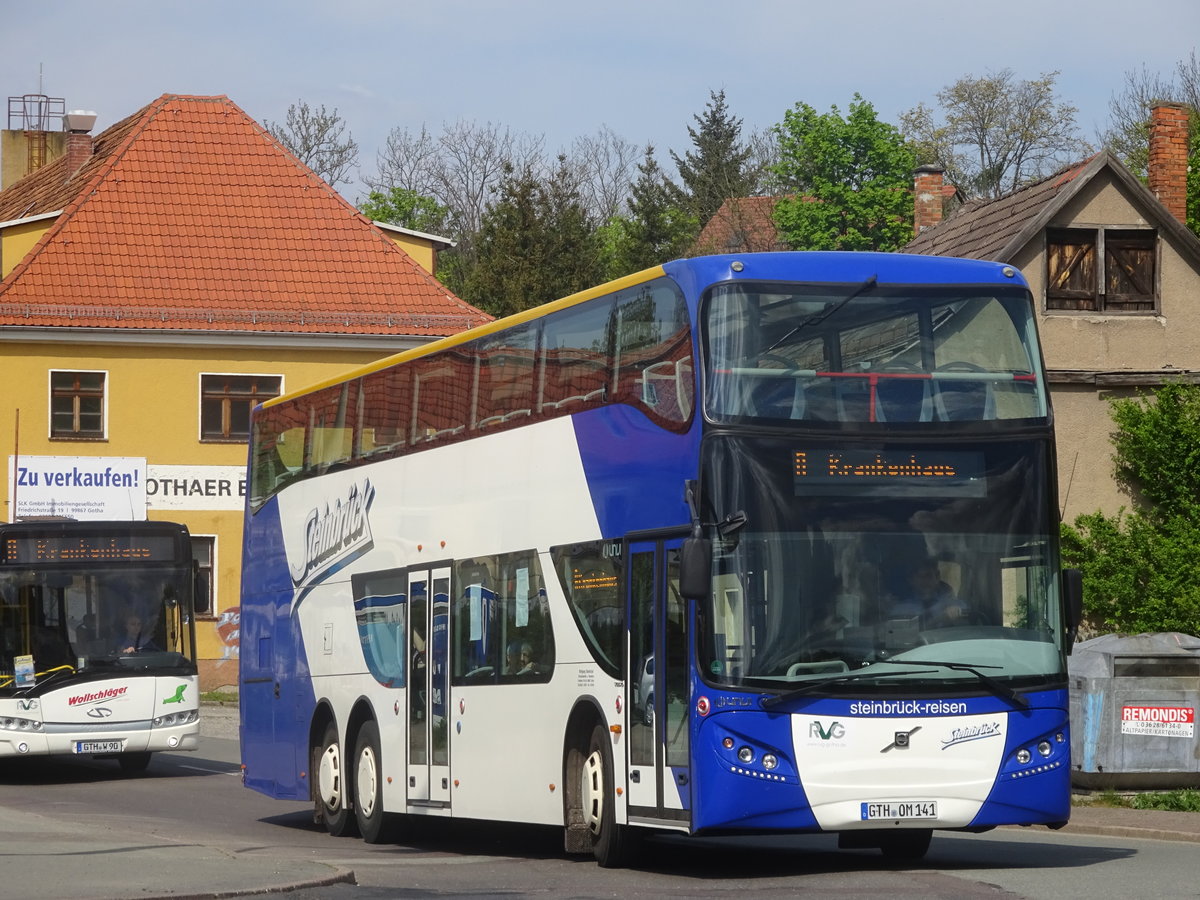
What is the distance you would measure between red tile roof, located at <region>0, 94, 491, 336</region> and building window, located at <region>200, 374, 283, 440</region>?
1.09 meters

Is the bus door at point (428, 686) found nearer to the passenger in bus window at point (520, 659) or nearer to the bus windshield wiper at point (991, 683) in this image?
the passenger in bus window at point (520, 659)

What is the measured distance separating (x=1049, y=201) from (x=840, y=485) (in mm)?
20340

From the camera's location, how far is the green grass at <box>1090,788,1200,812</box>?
60.4ft

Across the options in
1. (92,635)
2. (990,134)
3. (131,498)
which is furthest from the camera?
(990,134)

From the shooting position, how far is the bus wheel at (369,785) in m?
17.2

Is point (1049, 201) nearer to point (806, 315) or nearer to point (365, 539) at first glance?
point (365, 539)

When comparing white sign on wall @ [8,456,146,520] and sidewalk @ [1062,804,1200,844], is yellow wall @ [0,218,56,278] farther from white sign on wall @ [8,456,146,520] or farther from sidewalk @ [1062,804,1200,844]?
sidewalk @ [1062,804,1200,844]

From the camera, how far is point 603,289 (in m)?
13.9

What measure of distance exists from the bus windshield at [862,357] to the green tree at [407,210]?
59856 millimetres

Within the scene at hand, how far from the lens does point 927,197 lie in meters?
39.9

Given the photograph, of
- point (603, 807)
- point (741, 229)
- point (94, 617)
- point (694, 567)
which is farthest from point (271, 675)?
point (741, 229)

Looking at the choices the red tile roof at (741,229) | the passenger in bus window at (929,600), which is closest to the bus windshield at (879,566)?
the passenger in bus window at (929,600)

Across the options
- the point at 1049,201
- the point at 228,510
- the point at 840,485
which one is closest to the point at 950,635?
the point at 840,485

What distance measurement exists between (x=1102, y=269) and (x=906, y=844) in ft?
62.7
